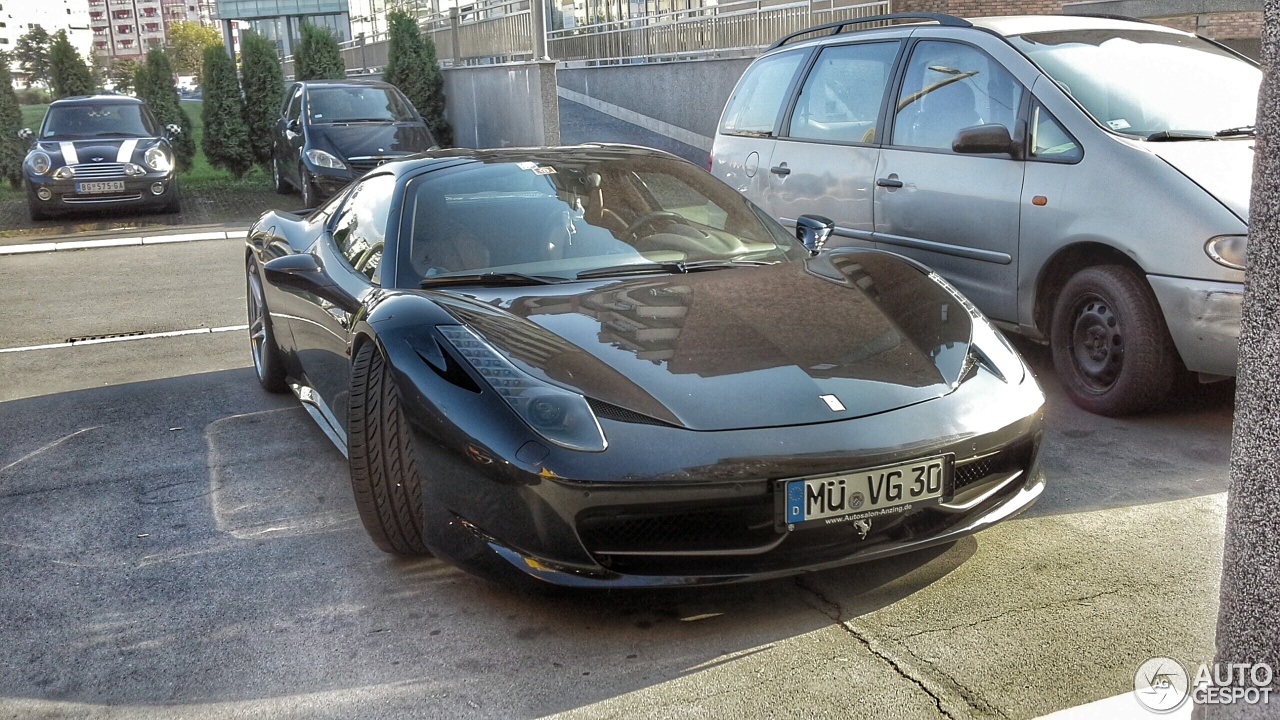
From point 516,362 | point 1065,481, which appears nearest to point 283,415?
point 516,362

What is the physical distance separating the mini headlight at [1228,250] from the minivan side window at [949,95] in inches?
48.1

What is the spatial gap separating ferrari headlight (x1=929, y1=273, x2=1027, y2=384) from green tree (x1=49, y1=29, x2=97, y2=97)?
19.1 metres

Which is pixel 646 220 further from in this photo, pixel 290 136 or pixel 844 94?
pixel 290 136

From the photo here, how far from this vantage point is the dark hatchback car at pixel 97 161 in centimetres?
1391

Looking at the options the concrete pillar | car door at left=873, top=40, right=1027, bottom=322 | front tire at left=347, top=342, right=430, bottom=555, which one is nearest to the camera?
the concrete pillar

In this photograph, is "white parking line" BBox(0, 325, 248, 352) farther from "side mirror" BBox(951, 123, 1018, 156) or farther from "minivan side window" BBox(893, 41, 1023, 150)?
"side mirror" BBox(951, 123, 1018, 156)

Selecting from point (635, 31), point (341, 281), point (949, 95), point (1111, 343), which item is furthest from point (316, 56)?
point (1111, 343)

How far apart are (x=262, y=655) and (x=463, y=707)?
64 cm

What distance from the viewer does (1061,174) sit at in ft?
17.0

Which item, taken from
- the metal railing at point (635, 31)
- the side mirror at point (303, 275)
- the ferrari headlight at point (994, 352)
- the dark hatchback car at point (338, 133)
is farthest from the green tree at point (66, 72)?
the ferrari headlight at point (994, 352)

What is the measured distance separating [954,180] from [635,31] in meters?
17.7

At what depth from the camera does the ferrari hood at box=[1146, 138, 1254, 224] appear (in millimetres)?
4617

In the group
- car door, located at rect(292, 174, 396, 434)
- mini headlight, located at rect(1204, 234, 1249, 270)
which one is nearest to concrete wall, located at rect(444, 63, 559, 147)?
car door, located at rect(292, 174, 396, 434)

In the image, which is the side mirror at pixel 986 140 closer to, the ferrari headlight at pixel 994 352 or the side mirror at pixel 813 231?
the side mirror at pixel 813 231
